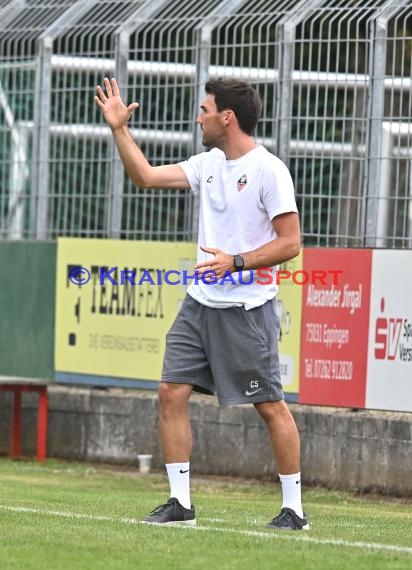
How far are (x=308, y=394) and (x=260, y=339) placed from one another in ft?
13.7

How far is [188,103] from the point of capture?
43.8ft

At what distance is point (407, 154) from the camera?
11.8m

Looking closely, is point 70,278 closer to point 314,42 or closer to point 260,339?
point 314,42

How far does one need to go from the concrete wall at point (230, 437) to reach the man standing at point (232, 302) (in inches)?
138

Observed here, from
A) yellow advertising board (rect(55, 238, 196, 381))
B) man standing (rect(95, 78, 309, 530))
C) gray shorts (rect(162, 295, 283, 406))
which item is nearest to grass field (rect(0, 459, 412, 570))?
man standing (rect(95, 78, 309, 530))

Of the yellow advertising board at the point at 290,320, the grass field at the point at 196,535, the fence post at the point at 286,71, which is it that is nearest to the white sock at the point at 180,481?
the grass field at the point at 196,535

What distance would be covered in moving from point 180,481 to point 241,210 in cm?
130

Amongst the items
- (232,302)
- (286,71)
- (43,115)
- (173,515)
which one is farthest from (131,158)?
(43,115)

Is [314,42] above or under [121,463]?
above

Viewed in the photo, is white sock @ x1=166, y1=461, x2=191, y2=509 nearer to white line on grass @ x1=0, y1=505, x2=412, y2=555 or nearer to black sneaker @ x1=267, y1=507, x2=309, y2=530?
white line on grass @ x1=0, y1=505, x2=412, y2=555

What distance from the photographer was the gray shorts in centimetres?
799

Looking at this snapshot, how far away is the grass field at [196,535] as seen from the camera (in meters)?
6.69

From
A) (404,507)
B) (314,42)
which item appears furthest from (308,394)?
(314,42)

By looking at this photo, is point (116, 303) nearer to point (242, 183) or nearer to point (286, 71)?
point (286, 71)
